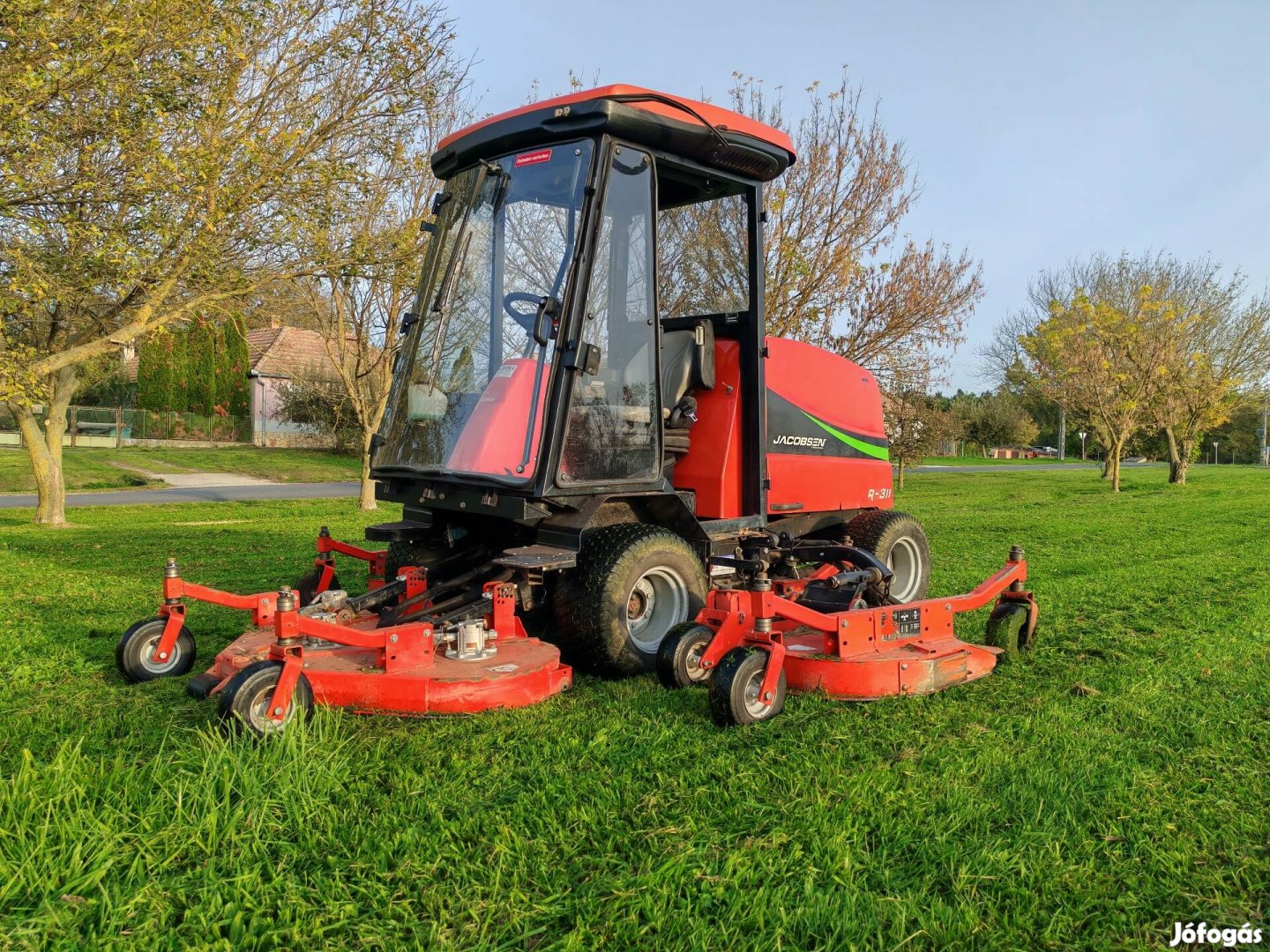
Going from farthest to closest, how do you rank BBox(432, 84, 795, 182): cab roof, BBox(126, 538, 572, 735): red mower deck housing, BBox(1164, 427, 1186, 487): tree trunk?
BBox(1164, 427, 1186, 487): tree trunk < BBox(432, 84, 795, 182): cab roof < BBox(126, 538, 572, 735): red mower deck housing

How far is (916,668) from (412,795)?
247cm

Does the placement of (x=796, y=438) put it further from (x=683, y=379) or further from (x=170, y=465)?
(x=170, y=465)

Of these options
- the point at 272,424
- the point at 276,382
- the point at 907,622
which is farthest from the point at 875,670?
the point at 272,424

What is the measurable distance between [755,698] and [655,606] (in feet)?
3.90

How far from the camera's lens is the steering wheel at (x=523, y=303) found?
471 centimetres

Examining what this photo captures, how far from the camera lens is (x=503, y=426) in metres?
4.65

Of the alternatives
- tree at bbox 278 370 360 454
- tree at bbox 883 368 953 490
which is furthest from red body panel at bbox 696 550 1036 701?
tree at bbox 278 370 360 454

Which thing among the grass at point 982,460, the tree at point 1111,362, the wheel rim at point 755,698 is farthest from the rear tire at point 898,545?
the grass at point 982,460

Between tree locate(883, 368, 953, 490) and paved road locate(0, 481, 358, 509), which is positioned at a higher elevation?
tree locate(883, 368, 953, 490)

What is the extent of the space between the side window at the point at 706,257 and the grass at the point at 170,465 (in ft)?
67.7

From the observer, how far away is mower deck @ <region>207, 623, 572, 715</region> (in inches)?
150

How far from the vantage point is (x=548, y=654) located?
13.8 feet

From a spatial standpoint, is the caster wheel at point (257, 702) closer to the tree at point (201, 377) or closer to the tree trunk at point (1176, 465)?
the tree trunk at point (1176, 465)

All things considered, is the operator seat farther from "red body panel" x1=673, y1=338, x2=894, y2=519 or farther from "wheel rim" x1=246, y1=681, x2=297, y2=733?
"wheel rim" x1=246, y1=681, x2=297, y2=733
